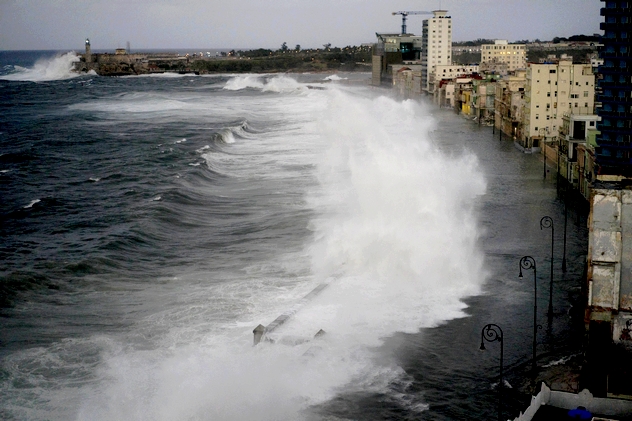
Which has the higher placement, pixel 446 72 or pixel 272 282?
pixel 446 72

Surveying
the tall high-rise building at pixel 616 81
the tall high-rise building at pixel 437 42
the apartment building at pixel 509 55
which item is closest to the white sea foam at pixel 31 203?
the tall high-rise building at pixel 616 81

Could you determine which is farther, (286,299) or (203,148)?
(203,148)

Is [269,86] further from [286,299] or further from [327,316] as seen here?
[327,316]

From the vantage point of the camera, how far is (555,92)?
52.8 m

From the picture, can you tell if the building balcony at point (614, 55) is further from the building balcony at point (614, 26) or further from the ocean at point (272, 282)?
the ocean at point (272, 282)

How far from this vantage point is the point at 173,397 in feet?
55.2

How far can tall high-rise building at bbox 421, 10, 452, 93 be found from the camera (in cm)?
12419

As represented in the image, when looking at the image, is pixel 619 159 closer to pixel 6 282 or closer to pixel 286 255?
pixel 286 255

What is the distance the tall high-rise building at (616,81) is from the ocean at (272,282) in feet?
15.4

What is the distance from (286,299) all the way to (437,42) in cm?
10952

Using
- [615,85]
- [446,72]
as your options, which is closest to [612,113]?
[615,85]

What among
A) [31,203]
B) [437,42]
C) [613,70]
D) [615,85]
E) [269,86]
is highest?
[437,42]

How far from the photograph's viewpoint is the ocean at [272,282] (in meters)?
17.2

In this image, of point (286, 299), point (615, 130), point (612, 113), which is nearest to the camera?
point (615, 130)
